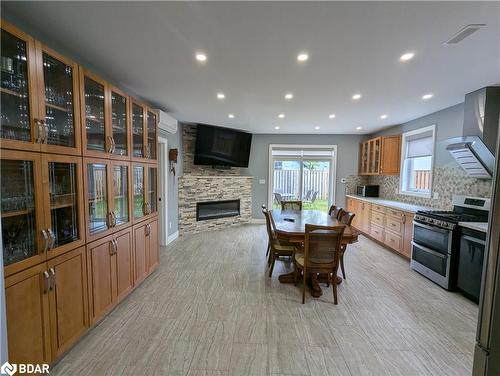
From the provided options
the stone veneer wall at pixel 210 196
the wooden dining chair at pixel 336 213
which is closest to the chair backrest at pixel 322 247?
the wooden dining chair at pixel 336 213

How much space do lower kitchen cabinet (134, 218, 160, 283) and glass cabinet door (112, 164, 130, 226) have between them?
0.25 meters

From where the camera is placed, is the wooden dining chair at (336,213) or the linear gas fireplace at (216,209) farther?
the linear gas fireplace at (216,209)

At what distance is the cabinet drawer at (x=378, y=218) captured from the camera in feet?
15.6

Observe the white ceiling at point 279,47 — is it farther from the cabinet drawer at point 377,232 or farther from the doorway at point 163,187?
the cabinet drawer at point 377,232

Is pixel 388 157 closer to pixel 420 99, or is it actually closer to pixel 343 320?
pixel 420 99

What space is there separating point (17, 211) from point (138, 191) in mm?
1456

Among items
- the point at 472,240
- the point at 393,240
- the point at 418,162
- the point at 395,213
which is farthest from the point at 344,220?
the point at 418,162

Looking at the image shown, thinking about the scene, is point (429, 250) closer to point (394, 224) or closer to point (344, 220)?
point (394, 224)

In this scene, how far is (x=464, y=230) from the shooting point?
112 inches

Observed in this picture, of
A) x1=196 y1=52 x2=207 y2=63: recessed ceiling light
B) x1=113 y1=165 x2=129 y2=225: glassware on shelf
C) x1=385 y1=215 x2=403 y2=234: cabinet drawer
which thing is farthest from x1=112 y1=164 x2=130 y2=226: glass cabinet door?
x1=385 y1=215 x2=403 y2=234: cabinet drawer

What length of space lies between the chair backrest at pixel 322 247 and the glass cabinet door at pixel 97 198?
6.89 feet

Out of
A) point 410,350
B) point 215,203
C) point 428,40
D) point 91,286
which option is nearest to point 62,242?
point 91,286

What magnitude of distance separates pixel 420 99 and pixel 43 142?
15.2ft

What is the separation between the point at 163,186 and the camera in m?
4.59
